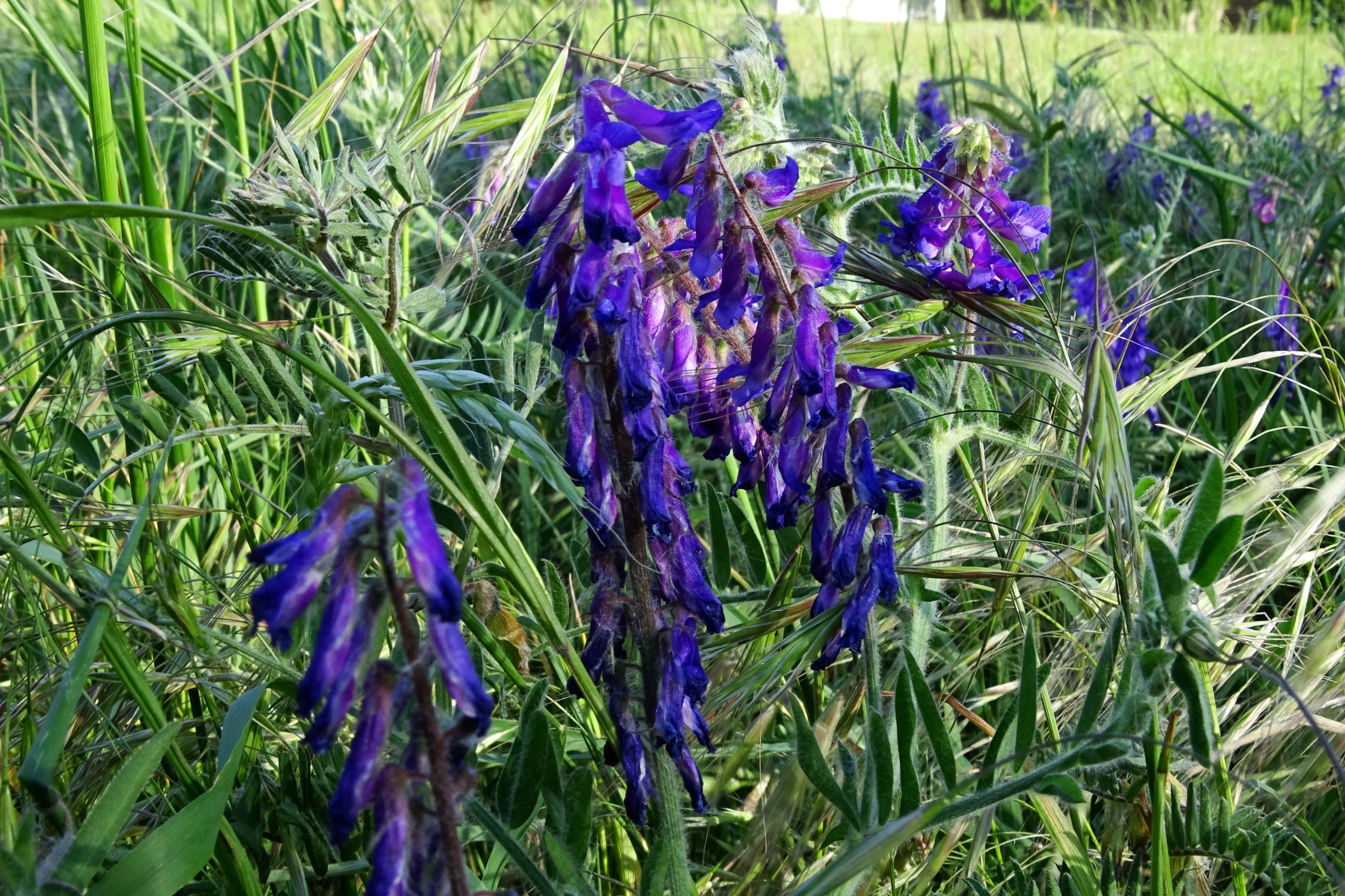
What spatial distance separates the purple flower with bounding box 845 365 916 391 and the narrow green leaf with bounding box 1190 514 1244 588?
1.18ft

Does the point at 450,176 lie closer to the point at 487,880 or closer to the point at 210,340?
the point at 210,340

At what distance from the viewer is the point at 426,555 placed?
796 mm

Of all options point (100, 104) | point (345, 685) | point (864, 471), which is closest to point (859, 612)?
point (864, 471)

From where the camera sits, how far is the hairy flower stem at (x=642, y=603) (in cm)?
121

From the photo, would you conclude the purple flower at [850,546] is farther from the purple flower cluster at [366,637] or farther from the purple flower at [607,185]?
the purple flower cluster at [366,637]

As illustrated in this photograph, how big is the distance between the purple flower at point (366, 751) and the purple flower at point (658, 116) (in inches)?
24.2

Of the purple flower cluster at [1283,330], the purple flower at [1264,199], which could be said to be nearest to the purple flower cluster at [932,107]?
the purple flower at [1264,199]

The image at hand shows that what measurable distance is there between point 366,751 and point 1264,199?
12.0ft

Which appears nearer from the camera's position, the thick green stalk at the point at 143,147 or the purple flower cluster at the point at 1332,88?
the thick green stalk at the point at 143,147

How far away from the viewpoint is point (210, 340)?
154 cm

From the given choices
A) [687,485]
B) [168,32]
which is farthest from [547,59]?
[687,485]

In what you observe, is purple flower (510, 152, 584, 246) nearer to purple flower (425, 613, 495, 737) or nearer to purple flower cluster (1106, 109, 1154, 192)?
purple flower (425, 613, 495, 737)

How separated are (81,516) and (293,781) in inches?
A: 24.5

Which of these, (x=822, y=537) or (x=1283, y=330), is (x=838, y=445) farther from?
(x=1283, y=330)
